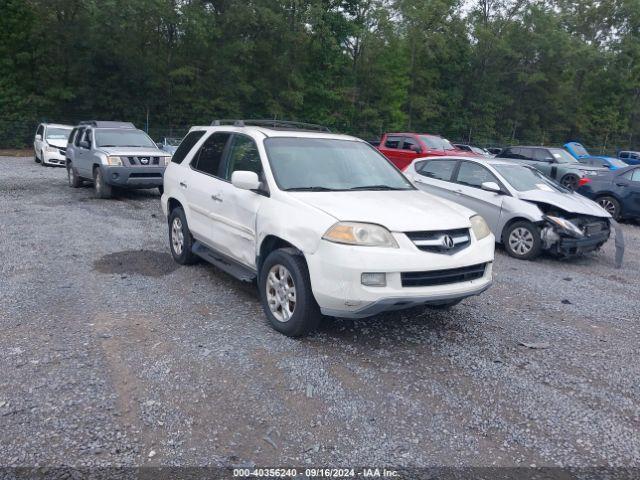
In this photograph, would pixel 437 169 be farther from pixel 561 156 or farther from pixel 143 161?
pixel 561 156

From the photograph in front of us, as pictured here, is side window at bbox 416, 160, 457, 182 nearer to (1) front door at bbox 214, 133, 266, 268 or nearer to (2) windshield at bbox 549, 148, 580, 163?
(1) front door at bbox 214, 133, 266, 268

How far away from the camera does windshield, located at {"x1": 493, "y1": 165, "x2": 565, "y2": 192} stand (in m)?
9.05

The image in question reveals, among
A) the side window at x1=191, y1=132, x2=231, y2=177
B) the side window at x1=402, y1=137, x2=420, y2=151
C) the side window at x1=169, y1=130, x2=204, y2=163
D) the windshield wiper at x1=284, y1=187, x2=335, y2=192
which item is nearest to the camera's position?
the windshield wiper at x1=284, y1=187, x2=335, y2=192

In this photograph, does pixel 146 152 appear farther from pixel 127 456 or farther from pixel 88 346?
pixel 127 456

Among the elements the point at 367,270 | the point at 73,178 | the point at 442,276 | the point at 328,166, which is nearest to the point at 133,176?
the point at 73,178

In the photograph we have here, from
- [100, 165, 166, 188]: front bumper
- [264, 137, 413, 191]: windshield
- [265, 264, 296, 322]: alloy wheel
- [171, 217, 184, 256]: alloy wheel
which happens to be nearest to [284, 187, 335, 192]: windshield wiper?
[264, 137, 413, 191]: windshield

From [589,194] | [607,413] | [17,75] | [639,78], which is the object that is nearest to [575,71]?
[639,78]

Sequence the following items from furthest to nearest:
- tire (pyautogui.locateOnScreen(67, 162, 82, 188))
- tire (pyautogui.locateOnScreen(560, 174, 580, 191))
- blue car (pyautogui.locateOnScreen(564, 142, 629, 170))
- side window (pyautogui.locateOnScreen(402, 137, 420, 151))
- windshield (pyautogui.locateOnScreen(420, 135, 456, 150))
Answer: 1. blue car (pyautogui.locateOnScreen(564, 142, 629, 170))
2. windshield (pyautogui.locateOnScreen(420, 135, 456, 150))
3. side window (pyautogui.locateOnScreen(402, 137, 420, 151))
4. tire (pyautogui.locateOnScreen(560, 174, 580, 191))
5. tire (pyautogui.locateOnScreen(67, 162, 82, 188))

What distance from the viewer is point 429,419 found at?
358 cm

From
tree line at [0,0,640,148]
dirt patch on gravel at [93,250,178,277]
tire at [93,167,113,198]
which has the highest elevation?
tree line at [0,0,640,148]

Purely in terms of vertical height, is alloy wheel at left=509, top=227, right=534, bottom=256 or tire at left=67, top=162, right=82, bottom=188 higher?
alloy wheel at left=509, top=227, right=534, bottom=256

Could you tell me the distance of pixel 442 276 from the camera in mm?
4434

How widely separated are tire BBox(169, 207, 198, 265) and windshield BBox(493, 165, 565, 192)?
5.26 metres

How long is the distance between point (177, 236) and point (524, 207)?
518 centimetres
